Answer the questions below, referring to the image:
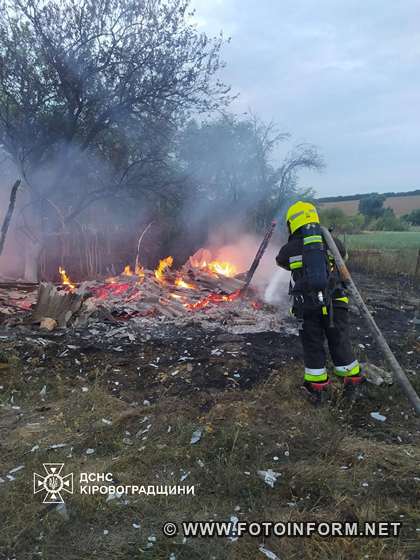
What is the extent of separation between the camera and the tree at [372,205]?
160 feet

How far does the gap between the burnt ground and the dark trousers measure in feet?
1.27

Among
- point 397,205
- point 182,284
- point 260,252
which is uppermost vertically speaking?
point 397,205

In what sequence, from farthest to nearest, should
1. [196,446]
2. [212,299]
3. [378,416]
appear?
[212,299] < [378,416] < [196,446]

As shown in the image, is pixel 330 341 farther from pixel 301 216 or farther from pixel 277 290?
pixel 277 290

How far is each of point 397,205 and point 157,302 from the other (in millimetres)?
50155

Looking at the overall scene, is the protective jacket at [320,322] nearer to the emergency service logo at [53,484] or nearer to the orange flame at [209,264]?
the emergency service logo at [53,484]

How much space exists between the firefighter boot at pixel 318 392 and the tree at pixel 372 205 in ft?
157

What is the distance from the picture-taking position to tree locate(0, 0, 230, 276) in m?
9.65

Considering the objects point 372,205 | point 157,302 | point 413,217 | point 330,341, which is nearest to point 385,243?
point 157,302

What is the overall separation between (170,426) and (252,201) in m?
16.9

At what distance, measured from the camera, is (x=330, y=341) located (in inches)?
176

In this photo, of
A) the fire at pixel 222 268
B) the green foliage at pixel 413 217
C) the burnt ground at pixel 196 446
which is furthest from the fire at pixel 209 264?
the green foliage at pixel 413 217

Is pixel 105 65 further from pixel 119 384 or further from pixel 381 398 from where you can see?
pixel 381 398

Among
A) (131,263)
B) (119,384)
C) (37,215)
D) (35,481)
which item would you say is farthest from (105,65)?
(35,481)
